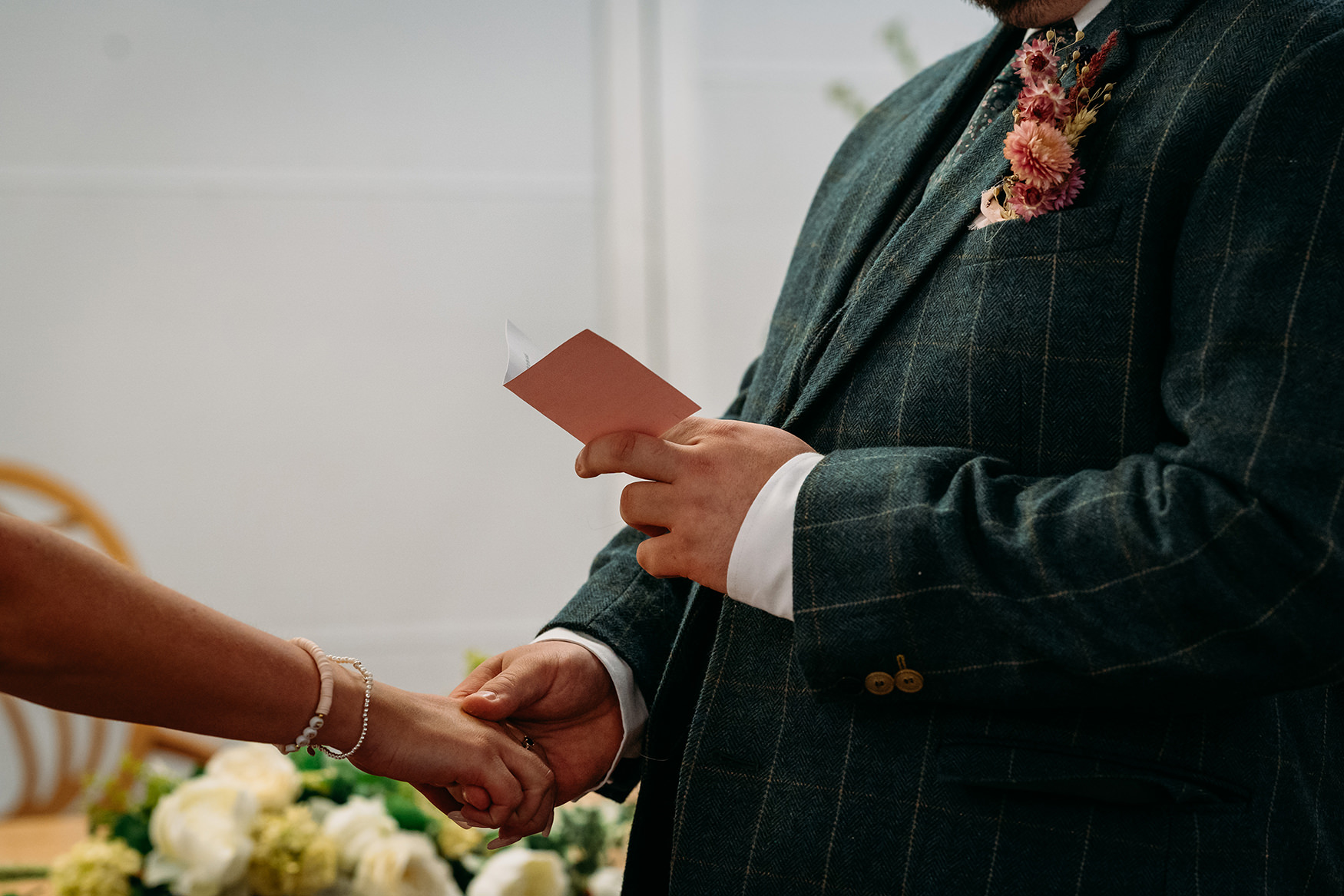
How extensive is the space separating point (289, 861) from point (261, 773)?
0.13 m

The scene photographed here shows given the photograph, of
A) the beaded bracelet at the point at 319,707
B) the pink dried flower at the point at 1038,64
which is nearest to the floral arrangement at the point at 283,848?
the beaded bracelet at the point at 319,707

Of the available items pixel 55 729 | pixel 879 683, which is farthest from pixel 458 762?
pixel 55 729

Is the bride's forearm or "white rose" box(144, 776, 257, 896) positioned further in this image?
"white rose" box(144, 776, 257, 896)

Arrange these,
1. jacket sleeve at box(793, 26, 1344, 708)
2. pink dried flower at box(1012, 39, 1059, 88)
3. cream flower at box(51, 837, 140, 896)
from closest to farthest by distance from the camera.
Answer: jacket sleeve at box(793, 26, 1344, 708) < pink dried flower at box(1012, 39, 1059, 88) < cream flower at box(51, 837, 140, 896)

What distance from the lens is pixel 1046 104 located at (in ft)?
2.71

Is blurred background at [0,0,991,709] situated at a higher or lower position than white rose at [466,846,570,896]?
higher

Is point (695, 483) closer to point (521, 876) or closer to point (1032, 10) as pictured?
point (1032, 10)

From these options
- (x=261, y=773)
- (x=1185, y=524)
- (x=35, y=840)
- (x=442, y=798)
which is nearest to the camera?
(x=1185, y=524)

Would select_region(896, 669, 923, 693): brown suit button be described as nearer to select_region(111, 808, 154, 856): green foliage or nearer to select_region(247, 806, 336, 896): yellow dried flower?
select_region(247, 806, 336, 896): yellow dried flower

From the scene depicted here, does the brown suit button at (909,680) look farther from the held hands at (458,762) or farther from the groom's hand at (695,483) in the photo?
the held hands at (458,762)

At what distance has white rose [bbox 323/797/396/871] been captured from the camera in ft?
3.84

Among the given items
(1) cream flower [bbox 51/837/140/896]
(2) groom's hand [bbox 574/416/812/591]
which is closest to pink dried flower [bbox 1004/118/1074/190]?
(2) groom's hand [bbox 574/416/812/591]

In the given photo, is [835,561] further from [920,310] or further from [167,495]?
[167,495]

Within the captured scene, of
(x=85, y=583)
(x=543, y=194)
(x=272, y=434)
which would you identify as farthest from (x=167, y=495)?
(x=85, y=583)
